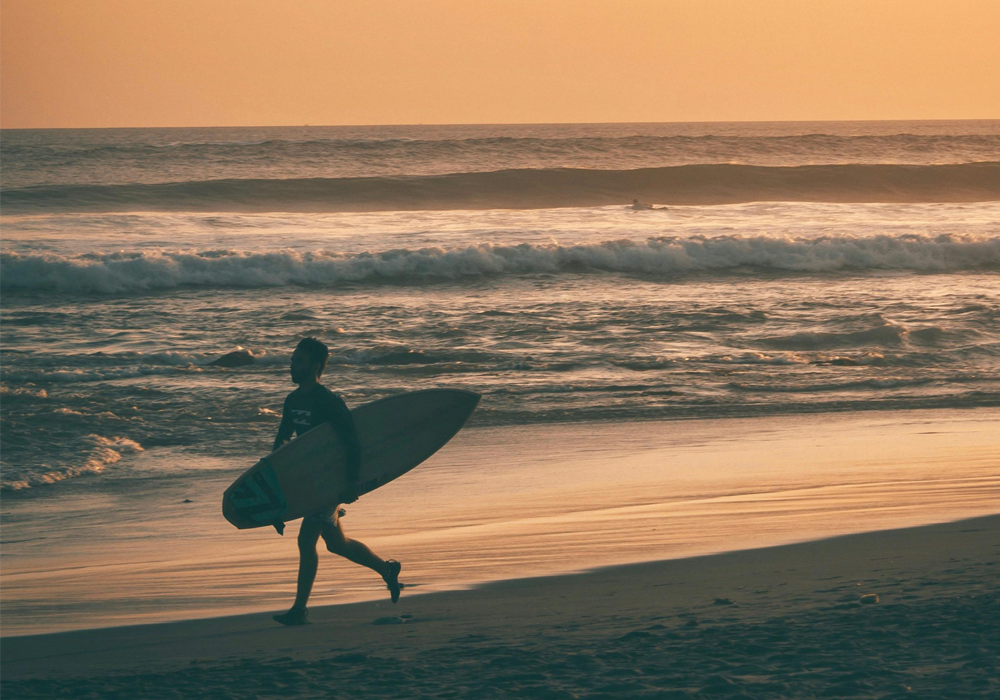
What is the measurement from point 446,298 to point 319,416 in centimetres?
1268

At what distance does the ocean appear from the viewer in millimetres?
8641

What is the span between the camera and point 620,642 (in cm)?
367

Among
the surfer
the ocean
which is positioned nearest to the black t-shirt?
the surfer

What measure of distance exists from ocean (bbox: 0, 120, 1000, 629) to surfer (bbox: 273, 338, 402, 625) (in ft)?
1.99

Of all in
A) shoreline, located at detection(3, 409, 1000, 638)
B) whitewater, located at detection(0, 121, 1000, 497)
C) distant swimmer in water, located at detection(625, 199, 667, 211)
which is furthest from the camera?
distant swimmer in water, located at detection(625, 199, 667, 211)

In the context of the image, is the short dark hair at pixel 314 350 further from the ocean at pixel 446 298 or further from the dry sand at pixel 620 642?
the ocean at pixel 446 298

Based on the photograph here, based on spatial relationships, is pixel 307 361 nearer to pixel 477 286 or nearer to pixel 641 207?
pixel 477 286

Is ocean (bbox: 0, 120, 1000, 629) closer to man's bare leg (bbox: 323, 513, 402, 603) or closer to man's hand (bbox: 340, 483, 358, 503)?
man's bare leg (bbox: 323, 513, 402, 603)

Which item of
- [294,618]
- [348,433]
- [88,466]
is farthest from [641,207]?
[294,618]

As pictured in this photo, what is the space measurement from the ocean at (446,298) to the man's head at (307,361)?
118cm

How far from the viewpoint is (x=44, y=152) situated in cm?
3859

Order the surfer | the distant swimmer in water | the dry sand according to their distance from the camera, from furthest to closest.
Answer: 1. the distant swimmer in water
2. the surfer
3. the dry sand

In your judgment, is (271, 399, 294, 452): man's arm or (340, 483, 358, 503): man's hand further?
(271, 399, 294, 452): man's arm

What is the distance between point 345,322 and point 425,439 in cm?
949
